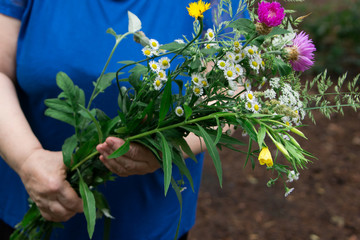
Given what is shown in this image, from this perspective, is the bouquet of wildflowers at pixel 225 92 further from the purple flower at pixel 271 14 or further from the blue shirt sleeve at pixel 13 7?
the blue shirt sleeve at pixel 13 7

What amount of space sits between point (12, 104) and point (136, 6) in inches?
19.1

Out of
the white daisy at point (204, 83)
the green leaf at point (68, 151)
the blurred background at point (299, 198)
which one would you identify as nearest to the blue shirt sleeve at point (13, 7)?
the green leaf at point (68, 151)

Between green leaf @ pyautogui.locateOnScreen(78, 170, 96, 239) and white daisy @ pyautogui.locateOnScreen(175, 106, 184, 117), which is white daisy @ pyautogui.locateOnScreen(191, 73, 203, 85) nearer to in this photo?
white daisy @ pyautogui.locateOnScreen(175, 106, 184, 117)

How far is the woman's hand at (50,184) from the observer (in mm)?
1138

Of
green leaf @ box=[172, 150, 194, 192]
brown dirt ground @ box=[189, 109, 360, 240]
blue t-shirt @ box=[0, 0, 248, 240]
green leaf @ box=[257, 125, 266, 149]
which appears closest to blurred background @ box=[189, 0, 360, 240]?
brown dirt ground @ box=[189, 109, 360, 240]

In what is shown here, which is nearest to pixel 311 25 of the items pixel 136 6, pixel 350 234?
pixel 350 234

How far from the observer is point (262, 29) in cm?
85

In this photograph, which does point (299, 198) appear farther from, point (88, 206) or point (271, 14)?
point (271, 14)

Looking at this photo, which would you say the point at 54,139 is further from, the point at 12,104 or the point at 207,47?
the point at 207,47

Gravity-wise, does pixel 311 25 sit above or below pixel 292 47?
below

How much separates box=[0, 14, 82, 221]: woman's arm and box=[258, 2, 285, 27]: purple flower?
70cm

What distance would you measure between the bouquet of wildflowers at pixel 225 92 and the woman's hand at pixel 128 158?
0.04 metres

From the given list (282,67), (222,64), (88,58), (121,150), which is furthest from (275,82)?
(88,58)

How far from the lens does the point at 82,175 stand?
1.22 m
